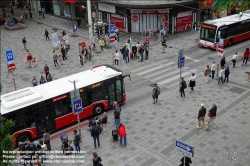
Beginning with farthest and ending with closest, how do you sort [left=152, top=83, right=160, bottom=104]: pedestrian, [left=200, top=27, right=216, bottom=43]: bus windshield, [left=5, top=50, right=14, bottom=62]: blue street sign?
[left=200, top=27, right=216, bottom=43]: bus windshield < [left=5, top=50, right=14, bottom=62]: blue street sign < [left=152, top=83, right=160, bottom=104]: pedestrian

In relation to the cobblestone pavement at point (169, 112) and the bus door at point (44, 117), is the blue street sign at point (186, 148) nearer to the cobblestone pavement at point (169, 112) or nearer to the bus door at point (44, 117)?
the cobblestone pavement at point (169, 112)

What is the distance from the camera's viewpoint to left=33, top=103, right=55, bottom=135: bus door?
18156mm

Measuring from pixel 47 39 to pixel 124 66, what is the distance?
45.3 ft

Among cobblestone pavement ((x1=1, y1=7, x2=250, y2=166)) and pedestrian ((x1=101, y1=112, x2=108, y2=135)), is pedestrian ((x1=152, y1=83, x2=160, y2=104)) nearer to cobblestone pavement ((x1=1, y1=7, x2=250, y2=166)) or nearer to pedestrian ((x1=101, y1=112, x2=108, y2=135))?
cobblestone pavement ((x1=1, y1=7, x2=250, y2=166))

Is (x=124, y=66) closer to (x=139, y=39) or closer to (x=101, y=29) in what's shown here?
(x=101, y=29)

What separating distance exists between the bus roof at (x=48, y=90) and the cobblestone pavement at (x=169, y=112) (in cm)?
245

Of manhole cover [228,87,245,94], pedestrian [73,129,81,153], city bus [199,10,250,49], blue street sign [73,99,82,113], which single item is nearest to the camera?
pedestrian [73,129,81,153]

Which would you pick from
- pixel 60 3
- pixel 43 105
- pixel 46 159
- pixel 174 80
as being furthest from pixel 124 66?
pixel 60 3

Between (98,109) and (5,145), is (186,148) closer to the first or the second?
(5,145)

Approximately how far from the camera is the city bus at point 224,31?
31609 mm

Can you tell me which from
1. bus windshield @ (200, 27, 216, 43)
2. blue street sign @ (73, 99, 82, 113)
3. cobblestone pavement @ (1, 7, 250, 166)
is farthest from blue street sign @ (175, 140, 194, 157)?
bus windshield @ (200, 27, 216, 43)

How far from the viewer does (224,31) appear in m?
31.9

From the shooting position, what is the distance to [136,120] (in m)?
19.9

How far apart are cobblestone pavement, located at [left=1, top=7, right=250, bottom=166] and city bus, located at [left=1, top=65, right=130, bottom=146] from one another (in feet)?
3.04
